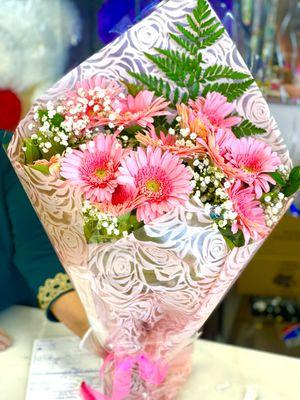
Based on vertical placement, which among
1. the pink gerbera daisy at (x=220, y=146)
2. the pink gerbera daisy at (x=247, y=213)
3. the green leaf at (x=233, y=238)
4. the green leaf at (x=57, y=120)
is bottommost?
the green leaf at (x=233, y=238)

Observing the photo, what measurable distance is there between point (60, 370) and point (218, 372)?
0.28 m

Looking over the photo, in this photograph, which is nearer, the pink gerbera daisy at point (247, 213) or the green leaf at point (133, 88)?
the pink gerbera daisy at point (247, 213)

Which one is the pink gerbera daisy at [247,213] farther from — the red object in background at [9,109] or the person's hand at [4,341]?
the red object in background at [9,109]

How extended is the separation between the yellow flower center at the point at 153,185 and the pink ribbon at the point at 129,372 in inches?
11.5

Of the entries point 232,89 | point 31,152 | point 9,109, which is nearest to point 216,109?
point 232,89

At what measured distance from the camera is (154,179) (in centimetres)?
63

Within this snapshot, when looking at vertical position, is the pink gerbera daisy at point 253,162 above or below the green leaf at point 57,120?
below

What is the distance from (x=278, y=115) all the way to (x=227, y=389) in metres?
0.82

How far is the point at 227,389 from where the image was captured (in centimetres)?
90

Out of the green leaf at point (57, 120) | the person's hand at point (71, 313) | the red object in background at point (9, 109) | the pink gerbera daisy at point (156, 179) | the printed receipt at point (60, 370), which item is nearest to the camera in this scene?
the pink gerbera daisy at point (156, 179)

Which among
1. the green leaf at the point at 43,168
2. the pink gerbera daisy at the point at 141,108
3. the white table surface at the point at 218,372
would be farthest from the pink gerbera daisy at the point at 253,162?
the white table surface at the point at 218,372

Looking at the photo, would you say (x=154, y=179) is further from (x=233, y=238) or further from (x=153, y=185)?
(x=233, y=238)

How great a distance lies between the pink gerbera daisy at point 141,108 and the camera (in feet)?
2.27

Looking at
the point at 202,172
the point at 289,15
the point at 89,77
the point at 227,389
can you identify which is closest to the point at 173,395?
the point at 227,389
